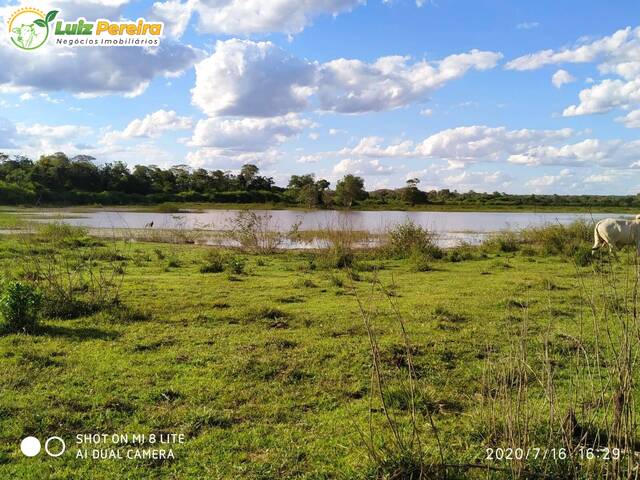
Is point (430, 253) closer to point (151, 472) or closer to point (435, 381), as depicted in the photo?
point (435, 381)

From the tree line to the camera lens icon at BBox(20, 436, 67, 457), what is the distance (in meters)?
43.0

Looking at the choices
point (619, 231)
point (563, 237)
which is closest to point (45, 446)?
point (619, 231)

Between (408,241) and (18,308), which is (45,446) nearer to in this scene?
(18,308)

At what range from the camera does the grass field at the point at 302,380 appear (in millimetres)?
3266

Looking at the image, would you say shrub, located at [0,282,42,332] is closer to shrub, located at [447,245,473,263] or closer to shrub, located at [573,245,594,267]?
shrub, located at [447,245,473,263]

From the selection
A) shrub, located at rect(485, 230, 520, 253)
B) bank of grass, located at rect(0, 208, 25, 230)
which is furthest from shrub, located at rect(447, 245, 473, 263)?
bank of grass, located at rect(0, 208, 25, 230)

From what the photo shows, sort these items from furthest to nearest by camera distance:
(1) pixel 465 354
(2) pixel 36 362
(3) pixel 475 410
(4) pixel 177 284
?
1. (4) pixel 177 284
2. (1) pixel 465 354
3. (2) pixel 36 362
4. (3) pixel 475 410

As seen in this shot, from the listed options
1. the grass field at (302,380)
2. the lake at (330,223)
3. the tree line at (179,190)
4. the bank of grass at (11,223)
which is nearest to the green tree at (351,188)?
the tree line at (179,190)

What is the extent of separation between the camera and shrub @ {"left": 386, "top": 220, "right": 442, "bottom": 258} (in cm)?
1666

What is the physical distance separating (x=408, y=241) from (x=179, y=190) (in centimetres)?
5617

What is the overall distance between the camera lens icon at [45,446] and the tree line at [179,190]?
43.0 m

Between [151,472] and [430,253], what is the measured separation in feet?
45.9

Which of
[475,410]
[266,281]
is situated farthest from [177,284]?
[475,410]

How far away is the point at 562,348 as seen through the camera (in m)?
5.65
